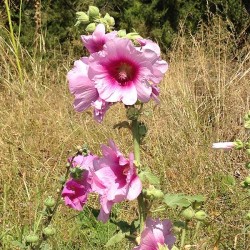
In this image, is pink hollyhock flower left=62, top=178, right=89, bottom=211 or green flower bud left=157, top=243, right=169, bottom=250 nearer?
green flower bud left=157, top=243, right=169, bottom=250

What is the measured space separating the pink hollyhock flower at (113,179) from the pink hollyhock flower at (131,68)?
0.08m

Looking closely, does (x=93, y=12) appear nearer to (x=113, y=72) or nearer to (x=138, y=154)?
(x=113, y=72)

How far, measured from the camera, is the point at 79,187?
1.12 m

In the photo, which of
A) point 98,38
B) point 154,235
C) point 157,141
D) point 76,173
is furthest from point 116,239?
point 157,141

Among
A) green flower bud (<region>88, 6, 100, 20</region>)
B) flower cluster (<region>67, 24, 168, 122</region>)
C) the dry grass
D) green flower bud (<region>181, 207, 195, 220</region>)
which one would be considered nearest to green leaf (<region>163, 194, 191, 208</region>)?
green flower bud (<region>181, 207, 195, 220</region>)

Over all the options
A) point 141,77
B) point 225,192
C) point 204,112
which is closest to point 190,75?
point 204,112

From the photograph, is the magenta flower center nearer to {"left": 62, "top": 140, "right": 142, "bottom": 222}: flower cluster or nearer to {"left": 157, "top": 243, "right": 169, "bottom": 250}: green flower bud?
{"left": 62, "top": 140, "right": 142, "bottom": 222}: flower cluster

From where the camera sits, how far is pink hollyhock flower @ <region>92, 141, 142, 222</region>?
84 cm

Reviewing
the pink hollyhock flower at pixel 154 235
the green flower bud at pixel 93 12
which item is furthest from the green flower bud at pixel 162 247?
the green flower bud at pixel 93 12

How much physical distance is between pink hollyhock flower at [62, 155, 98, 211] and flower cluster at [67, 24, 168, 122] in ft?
0.76

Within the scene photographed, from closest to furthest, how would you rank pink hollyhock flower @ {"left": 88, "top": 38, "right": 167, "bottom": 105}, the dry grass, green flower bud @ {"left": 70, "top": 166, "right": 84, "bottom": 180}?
pink hollyhock flower @ {"left": 88, "top": 38, "right": 167, "bottom": 105}, green flower bud @ {"left": 70, "top": 166, "right": 84, "bottom": 180}, the dry grass

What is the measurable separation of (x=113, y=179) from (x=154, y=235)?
0.34 feet

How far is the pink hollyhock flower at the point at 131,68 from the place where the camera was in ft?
2.74

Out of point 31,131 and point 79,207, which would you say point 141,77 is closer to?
point 79,207
